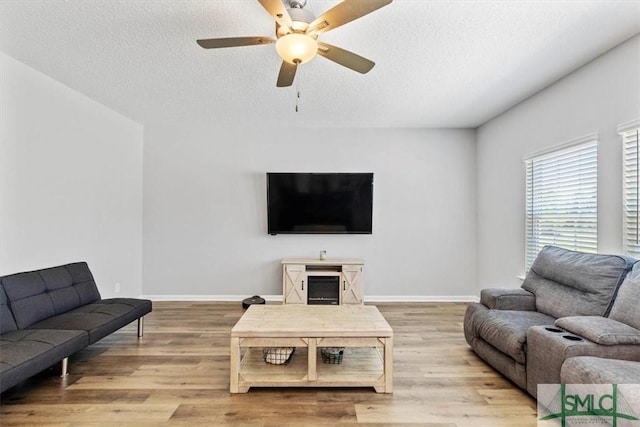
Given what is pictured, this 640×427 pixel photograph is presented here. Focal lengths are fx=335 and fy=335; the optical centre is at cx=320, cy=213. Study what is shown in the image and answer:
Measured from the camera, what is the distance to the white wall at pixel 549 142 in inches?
105

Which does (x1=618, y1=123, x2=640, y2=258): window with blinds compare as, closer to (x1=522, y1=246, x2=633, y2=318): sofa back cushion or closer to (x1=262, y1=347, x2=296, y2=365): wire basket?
(x1=522, y1=246, x2=633, y2=318): sofa back cushion

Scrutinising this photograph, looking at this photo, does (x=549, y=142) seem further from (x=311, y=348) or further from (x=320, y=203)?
(x=311, y=348)

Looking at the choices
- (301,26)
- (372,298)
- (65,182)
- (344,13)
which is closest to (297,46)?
(301,26)

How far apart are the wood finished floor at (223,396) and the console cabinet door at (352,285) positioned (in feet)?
4.64

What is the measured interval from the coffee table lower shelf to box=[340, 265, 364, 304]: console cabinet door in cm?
182

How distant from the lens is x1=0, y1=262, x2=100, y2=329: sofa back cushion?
104 inches

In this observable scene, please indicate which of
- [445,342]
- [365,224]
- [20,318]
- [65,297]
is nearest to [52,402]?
[20,318]

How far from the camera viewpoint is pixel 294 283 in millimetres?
4637

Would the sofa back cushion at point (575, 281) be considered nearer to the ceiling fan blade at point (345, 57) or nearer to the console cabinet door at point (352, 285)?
the console cabinet door at point (352, 285)

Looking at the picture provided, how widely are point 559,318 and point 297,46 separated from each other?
2.73 meters

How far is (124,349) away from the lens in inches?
125

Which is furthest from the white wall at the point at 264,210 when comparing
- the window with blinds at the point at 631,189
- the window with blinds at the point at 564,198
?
the window with blinds at the point at 631,189

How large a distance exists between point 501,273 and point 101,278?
16.9 feet

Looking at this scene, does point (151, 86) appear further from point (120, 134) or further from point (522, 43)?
point (522, 43)
